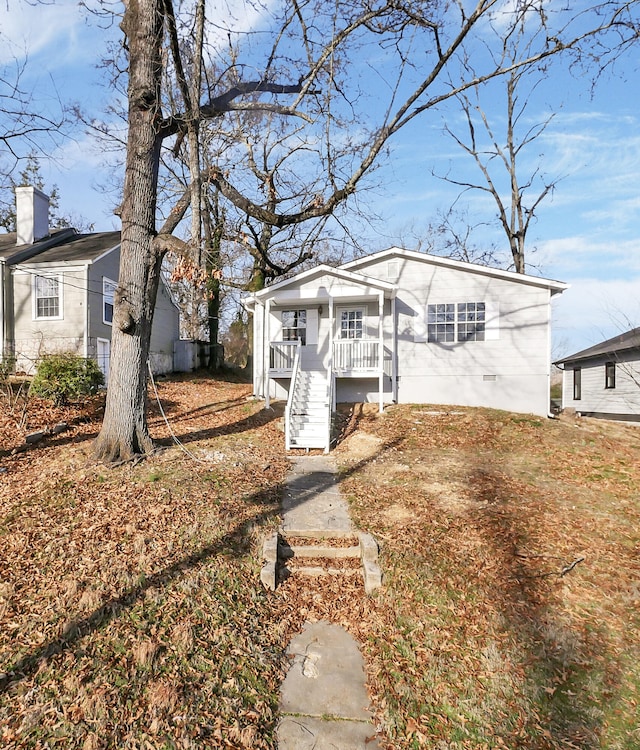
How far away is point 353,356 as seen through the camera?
12.8 m

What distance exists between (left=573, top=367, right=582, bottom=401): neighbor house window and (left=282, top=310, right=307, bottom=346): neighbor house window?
15984mm

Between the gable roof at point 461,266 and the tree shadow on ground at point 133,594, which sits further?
the gable roof at point 461,266

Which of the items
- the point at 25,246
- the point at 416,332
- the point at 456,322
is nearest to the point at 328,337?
the point at 416,332

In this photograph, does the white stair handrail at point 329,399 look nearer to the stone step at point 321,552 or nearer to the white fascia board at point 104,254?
the stone step at point 321,552

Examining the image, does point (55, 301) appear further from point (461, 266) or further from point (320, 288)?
point (461, 266)

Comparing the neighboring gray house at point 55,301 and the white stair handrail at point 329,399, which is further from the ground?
the neighboring gray house at point 55,301

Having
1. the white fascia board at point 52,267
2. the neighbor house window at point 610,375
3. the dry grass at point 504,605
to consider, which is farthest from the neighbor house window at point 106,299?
the neighbor house window at point 610,375

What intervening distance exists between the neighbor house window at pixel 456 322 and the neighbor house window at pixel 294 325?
3.91 meters

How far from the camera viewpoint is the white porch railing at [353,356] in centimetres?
1268

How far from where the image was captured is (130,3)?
22.9ft

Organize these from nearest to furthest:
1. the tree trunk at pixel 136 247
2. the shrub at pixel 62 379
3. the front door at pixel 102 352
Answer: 1. the tree trunk at pixel 136 247
2. the shrub at pixel 62 379
3. the front door at pixel 102 352

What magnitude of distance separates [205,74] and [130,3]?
1.75 meters

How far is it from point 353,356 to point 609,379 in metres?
13.5

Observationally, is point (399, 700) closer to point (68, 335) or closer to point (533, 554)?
point (533, 554)
